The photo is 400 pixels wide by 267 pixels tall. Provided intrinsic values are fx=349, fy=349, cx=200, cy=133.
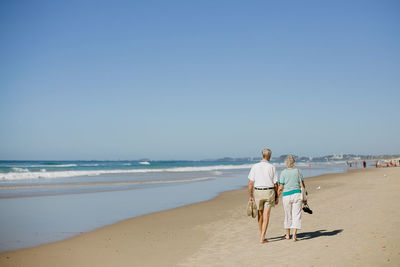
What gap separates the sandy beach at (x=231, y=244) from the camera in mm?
5785

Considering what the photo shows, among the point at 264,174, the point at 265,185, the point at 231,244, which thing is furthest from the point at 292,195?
the point at 231,244

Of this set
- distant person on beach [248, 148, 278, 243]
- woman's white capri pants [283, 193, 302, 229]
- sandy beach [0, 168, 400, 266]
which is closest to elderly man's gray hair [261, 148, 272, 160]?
distant person on beach [248, 148, 278, 243]

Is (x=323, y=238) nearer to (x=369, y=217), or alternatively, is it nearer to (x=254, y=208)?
(x=254, y=208)

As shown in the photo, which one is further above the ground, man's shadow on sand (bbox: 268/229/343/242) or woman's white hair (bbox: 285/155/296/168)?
woman's white hair (bbox: 285/155/296/168)

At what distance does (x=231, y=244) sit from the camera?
713cm

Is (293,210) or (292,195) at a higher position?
(292,195)

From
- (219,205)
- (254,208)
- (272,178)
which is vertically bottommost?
(219,205)

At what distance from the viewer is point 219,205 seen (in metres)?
13.8

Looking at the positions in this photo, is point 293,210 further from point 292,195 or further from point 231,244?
point 231,244

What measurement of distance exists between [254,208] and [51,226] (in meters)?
5.84

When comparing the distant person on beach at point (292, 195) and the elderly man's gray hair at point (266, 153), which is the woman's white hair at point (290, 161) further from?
the elderly man's gray hair at point (266, 153)

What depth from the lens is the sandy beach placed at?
5.79 m

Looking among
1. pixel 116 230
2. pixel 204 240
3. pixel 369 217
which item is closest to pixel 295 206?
pixel 204 240

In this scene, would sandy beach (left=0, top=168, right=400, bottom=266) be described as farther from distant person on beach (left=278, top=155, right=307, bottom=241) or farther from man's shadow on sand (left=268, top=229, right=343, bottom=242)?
distant person on beach (left=278, top=155, right=307, bottom=241)
